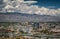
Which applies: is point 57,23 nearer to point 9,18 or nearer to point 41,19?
point 41,19

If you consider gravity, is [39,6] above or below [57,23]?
above

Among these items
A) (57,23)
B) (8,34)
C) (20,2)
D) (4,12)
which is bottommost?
(8,34)

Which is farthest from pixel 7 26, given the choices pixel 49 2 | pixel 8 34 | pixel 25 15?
pixel 49 2

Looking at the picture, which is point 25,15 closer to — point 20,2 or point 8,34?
point 20,2

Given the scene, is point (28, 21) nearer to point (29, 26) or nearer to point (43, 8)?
point (29, 26)

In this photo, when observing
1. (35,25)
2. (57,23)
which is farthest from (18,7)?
(57,23)

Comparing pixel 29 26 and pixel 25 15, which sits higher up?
pixel 25 15

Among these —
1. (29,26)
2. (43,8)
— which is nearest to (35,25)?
(29,26)

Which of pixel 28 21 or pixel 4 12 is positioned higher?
Answer: pixel 4 12
